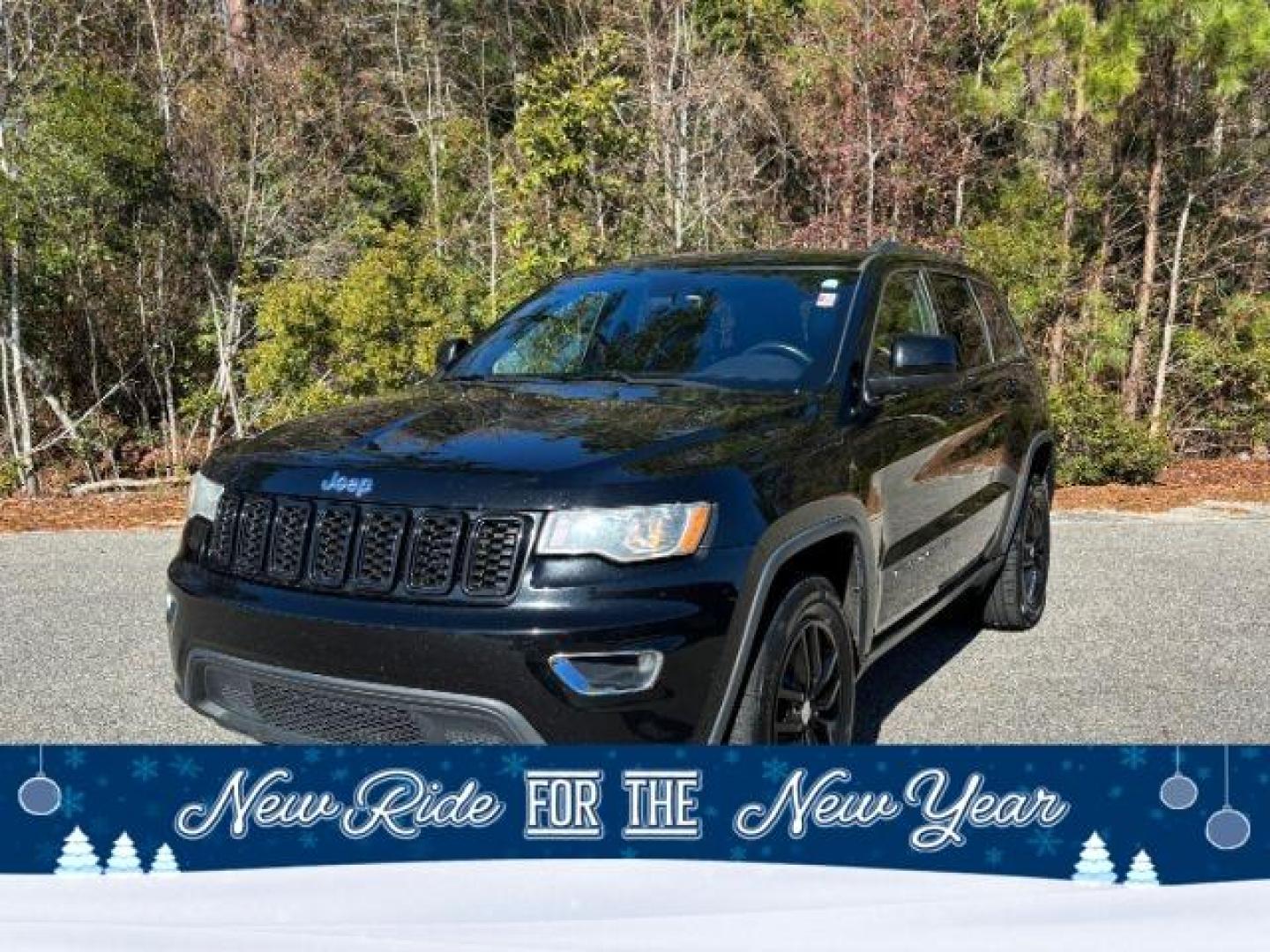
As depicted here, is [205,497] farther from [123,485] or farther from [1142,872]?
[123,485]

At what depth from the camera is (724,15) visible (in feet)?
51.5

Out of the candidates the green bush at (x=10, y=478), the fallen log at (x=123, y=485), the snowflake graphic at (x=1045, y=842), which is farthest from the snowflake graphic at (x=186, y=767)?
the green bush at (x=10, y=478)

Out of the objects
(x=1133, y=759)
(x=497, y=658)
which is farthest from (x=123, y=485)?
(x=1133, y=759)

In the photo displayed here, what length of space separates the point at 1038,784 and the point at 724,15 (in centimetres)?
1457

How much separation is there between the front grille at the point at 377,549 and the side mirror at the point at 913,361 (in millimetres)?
1663

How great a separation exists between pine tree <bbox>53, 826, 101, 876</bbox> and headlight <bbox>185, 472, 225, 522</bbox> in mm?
1060

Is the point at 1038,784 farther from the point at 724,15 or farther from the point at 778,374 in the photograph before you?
the point at 724,15

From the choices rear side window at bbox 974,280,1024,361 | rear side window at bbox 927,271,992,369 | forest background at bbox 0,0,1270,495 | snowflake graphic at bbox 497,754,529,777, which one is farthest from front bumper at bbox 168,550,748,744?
forest background at bbox 0,0,1270,495

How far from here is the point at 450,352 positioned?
5.09 m

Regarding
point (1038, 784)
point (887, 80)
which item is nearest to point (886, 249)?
point (1038, 784)

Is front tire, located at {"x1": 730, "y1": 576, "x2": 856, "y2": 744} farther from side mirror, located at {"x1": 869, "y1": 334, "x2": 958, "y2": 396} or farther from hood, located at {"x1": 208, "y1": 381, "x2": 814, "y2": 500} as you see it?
side mirror, located at {"x1": 869, "y1": 334, "x2": 958, "y2": 396}

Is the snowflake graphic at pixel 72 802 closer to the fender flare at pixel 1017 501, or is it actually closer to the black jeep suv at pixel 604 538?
the black jeep suv at pixel 604 538

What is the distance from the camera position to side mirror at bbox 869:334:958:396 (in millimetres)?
4117

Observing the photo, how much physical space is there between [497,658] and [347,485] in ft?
2.22
